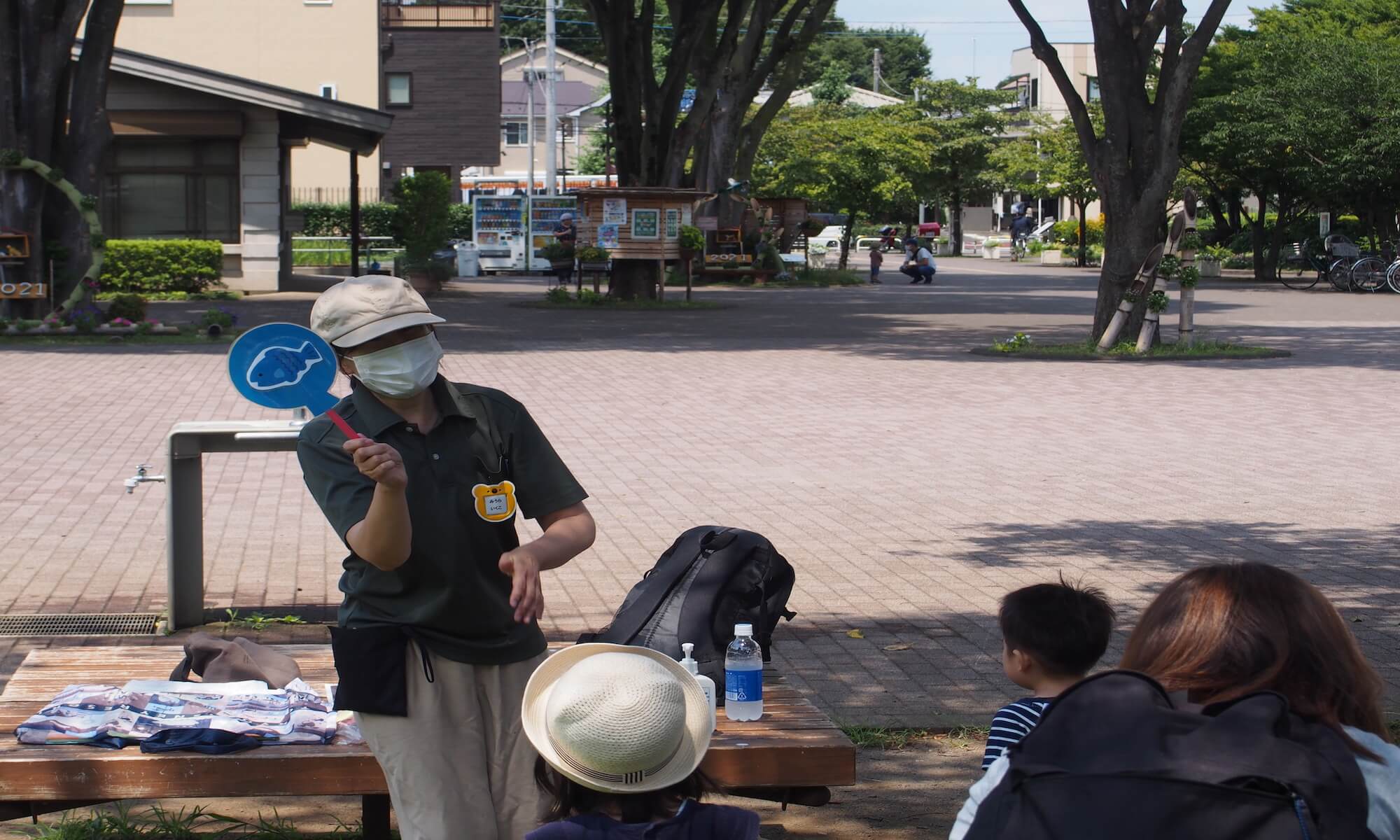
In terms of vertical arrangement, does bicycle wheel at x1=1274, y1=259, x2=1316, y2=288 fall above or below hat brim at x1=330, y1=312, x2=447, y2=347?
above

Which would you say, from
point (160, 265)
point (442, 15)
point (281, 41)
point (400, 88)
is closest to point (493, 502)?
point (160, 265)

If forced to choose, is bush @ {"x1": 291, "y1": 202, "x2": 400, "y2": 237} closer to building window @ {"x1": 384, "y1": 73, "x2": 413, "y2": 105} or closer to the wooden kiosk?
building window @ {"x1": 384, "y1": 73, "x2": 413, "y2": 105}

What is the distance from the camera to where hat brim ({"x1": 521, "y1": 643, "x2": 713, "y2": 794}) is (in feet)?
8.29

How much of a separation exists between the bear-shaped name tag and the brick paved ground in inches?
99.8

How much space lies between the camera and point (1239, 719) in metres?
1.86

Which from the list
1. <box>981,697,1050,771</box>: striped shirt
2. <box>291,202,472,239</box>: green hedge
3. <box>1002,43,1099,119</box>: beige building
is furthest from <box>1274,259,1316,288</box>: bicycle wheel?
<box>981,697,1050,771</box>: striped shirt

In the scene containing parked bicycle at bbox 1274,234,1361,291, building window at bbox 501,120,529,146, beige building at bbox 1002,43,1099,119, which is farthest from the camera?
building window at bbox 501,120,529,146

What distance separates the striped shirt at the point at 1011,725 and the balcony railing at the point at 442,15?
5245 centimetres

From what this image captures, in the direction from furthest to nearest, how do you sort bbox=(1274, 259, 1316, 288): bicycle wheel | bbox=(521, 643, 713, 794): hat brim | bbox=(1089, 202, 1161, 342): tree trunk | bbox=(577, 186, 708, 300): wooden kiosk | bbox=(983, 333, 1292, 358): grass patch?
bbox=(1274, 259, 1316, 288): bicycle wheel < bbox=(577, 186, 708, 300): wooden kiosk < bbox=(983, 333, 1292, 358): grass patch < bbox=(1089, 202, 1161, 342): tree trunk < bbox=(521, 643, 713, 794): hat brim

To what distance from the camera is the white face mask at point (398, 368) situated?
3.12 m

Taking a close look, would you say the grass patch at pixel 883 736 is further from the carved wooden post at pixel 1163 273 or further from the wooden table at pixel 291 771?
the carved wooden post at pixel 1163 273

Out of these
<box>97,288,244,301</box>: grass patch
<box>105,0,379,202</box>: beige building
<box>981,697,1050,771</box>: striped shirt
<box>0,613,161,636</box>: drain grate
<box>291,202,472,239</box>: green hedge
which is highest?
<box>105,0,379,202</box>: beige building

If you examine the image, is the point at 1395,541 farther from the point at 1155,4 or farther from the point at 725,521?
the point at 1155,4

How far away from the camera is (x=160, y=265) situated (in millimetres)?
28750
